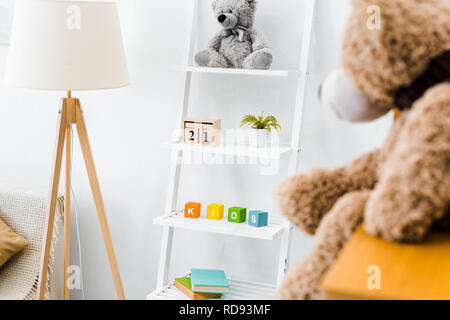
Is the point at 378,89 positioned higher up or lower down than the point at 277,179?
higher up

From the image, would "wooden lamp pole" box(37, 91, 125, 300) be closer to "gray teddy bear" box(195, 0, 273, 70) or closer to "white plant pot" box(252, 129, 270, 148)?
"gray teddy bear" box(195, 0, 273, 70)

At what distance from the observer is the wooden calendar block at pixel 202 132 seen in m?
1.71

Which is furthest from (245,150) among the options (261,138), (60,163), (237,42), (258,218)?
(60,163)

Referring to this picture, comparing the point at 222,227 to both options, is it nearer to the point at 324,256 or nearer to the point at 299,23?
the point at 299,23

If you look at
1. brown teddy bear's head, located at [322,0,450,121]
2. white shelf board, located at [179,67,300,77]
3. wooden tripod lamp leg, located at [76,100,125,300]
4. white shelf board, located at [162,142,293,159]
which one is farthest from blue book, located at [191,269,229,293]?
brown teddy bear's head, located at [322,0,450,121]

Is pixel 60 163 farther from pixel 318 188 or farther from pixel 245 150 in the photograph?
pixel 318 188

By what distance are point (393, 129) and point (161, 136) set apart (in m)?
1.38

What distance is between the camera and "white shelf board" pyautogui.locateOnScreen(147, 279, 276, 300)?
5.75 ft

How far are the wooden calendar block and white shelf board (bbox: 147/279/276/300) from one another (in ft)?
1.71

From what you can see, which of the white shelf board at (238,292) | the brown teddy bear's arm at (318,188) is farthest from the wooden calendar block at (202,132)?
the brown teddy bear's arm at (318,188)

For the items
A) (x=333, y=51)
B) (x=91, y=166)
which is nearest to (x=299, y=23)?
(x=333, y=51)

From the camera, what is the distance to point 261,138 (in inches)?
66.2
